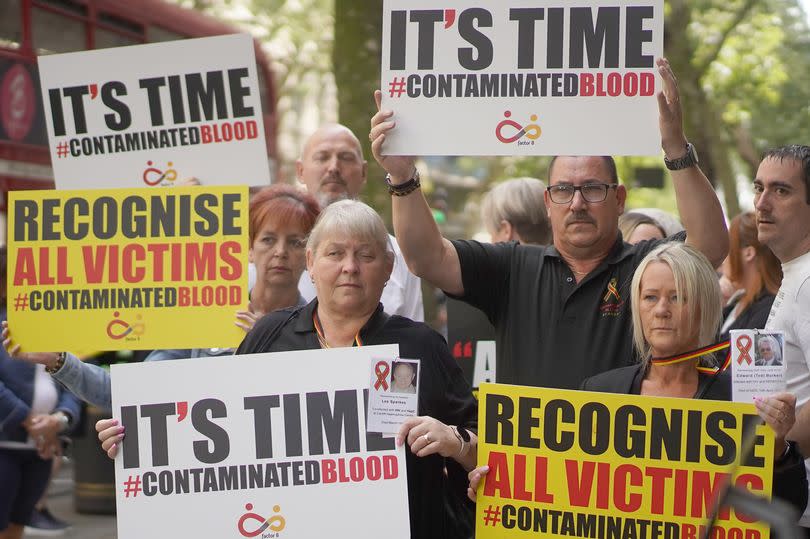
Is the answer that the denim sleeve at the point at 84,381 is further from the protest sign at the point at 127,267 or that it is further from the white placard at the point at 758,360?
the white placard at the point at 758,360

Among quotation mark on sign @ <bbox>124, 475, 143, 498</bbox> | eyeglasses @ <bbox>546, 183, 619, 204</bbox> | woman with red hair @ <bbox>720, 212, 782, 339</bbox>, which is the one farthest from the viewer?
woman with red hair @ <bbox>720, 212, 782, 339</bbox>

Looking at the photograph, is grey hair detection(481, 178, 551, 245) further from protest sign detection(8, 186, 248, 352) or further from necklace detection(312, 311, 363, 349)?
necklace detection(312, 311, 363, 349)

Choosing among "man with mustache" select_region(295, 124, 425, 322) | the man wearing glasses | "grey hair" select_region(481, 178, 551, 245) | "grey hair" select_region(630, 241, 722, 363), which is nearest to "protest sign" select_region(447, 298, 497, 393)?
"man with mustache" select_region(295, 124, 425, 322)

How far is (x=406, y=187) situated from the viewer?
449cm

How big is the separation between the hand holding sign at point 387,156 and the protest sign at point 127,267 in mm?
638

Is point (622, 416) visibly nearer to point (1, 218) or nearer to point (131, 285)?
point (131, 285)

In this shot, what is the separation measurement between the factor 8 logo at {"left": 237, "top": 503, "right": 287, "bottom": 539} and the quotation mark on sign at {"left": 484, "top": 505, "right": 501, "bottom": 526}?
655 mm

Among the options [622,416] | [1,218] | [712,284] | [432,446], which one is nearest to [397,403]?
[432,446]

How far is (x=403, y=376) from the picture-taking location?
3791 millimetres

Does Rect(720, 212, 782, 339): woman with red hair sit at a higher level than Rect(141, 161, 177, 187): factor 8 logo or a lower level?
lower

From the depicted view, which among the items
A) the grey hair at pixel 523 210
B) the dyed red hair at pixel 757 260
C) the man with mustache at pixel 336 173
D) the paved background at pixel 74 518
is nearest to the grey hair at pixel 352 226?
the man with mustache at pixel 336 173

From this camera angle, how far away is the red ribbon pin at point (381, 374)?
3.81 m

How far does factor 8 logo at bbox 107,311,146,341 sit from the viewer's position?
4.81 m

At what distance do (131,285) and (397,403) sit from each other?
1.49 m
